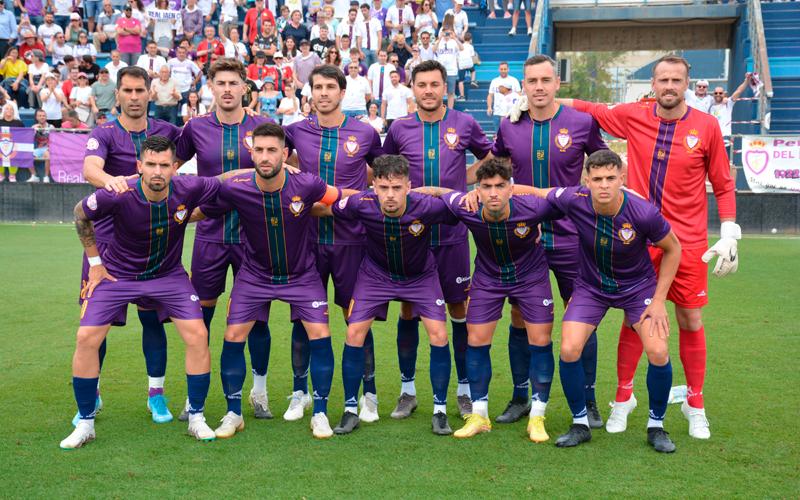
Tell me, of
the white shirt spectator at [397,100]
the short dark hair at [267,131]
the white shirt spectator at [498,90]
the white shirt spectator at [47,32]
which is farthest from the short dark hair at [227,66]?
the white shirt spectator at [47,32]

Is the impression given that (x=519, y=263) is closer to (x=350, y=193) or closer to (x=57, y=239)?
(x=350, y=193)

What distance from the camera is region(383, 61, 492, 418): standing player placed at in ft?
21.2

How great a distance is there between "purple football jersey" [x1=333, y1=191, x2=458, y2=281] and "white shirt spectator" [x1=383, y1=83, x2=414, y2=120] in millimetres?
12502

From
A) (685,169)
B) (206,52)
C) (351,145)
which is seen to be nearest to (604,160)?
(685,169)

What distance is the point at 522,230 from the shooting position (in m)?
6.02

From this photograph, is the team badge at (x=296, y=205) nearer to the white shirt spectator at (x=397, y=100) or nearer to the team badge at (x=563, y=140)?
the team badge at (x=563, y=140)

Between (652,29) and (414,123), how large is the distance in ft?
64.4

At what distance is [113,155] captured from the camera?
639cm

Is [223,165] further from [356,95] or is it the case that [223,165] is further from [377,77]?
[377,77]

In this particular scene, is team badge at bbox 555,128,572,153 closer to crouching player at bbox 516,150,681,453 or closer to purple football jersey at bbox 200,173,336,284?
crouching player at bbox 516,150,681,453

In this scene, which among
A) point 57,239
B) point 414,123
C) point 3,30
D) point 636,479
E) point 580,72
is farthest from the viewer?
point 580,72

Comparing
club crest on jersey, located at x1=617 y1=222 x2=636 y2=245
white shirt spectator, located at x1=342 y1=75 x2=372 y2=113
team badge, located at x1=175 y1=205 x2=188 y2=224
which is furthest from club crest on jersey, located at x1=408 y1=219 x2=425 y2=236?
white shirt spectator, located at x1=342 y1=75 x2=372 y2=113

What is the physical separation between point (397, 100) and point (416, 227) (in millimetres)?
12766

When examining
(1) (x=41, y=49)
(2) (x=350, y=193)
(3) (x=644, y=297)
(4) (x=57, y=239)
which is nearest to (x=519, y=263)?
(3) (x=644, y=297)
